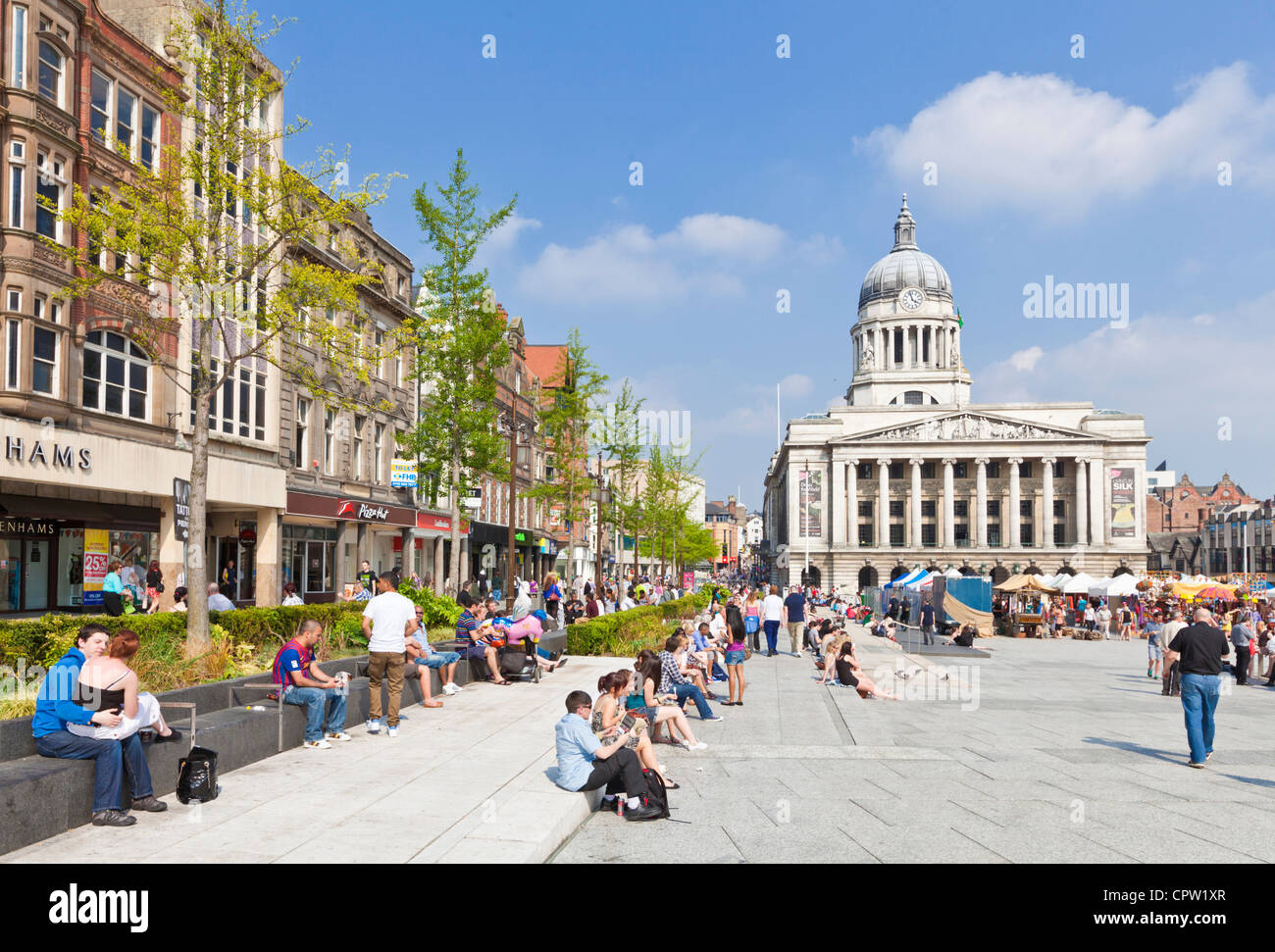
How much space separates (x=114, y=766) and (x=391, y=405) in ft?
110

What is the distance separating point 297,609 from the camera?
16.4 m

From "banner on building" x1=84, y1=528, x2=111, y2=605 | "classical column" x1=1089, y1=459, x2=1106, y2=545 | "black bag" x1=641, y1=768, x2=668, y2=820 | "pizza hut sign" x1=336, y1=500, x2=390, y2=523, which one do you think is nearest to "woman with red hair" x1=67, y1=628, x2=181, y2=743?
"black bag" x1=641, y1=768, x2=668, y2=820

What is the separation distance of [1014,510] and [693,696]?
100872 millimetres

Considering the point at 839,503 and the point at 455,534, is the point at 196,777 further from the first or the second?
the point at 839,503

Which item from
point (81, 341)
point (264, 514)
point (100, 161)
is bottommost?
point (264, 514)

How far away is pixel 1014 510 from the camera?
352 ft

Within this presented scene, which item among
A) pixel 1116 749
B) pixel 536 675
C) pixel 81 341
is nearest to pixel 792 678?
pixel 536 675

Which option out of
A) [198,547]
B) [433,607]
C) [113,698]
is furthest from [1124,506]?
[113,698]

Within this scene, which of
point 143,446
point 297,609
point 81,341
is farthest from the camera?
point 143,446

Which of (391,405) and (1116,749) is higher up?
(391,405)

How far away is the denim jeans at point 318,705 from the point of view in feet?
34.4

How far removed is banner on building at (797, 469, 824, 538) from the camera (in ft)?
349

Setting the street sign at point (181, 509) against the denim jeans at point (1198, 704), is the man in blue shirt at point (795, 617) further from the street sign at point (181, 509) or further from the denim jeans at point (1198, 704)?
the street sign at point (181, 509)

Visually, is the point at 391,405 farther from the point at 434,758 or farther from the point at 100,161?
the point at 434,758
